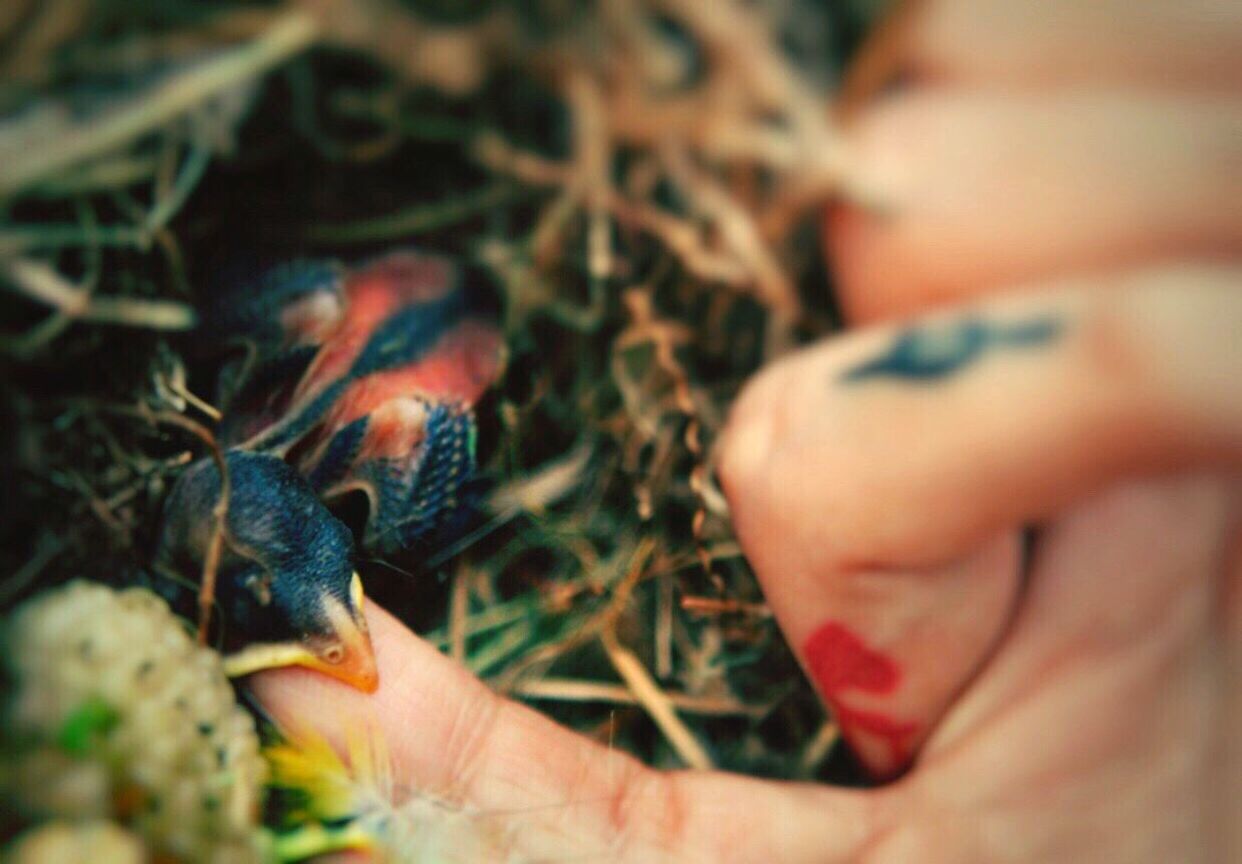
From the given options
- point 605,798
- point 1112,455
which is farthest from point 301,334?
point 1112,455

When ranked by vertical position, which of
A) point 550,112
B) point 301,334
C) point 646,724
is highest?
point 550,112

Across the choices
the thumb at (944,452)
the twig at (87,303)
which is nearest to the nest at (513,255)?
the twig at (87,303)

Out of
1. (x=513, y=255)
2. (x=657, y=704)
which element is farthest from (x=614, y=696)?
(x=513, y=255)

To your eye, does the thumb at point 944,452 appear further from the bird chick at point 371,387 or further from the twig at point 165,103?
the twig at point 165,103

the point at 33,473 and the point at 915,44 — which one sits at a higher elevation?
the point at 915,44

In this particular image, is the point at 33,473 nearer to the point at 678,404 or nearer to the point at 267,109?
the point at 267,109

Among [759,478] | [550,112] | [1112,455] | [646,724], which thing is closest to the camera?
[1112,455]

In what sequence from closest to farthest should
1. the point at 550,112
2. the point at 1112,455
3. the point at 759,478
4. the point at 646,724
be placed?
1. the point at 1112,455
2. the point at 759,478
3. the point at 646,724
4. the point at 550,112

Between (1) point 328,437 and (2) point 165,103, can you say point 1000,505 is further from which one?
(2) point 165,103
